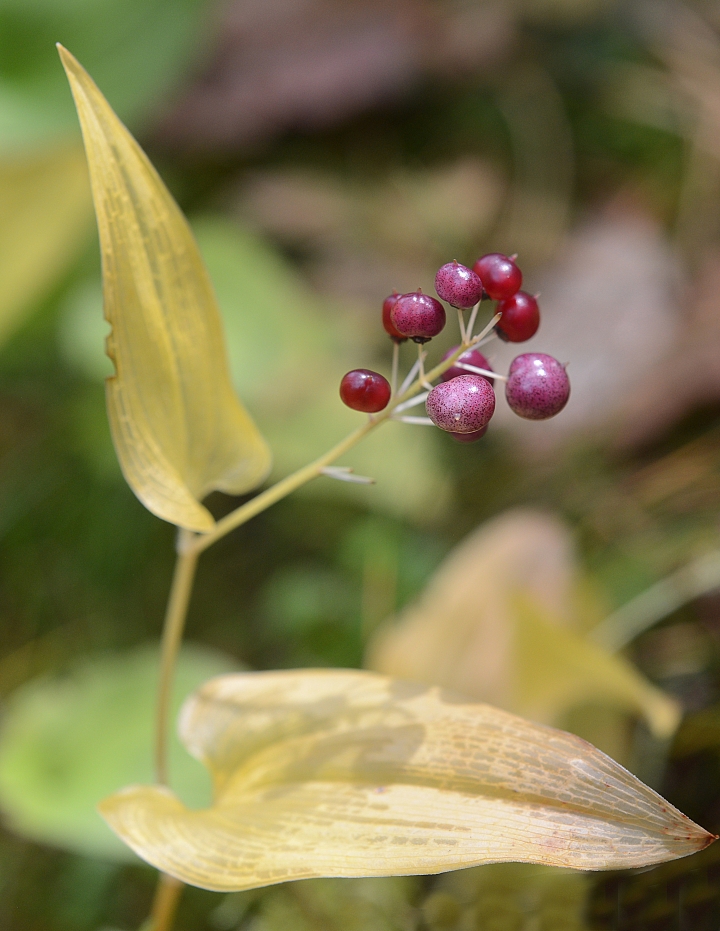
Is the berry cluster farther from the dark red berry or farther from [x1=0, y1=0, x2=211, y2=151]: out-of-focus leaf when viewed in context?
[x1=0, y1=0, x2=211, y2=151]: out-of-focus leaf

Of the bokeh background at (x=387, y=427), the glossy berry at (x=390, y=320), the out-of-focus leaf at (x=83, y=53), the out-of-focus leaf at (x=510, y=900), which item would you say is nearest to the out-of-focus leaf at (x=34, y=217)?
the bokeh background at (x=387, y=427)


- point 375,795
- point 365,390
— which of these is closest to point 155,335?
point 365,390

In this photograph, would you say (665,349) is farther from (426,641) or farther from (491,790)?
(491,790)

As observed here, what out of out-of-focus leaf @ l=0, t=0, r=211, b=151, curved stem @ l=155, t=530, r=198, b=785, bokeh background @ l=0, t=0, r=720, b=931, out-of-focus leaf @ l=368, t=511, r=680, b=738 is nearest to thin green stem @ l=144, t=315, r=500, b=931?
curved stem @ l=155, t=530, r=198, b=785

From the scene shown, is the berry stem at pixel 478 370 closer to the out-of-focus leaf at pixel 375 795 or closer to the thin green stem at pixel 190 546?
the thin green stem at pixel 190 546

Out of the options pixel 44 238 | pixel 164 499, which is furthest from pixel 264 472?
pixel 44 238

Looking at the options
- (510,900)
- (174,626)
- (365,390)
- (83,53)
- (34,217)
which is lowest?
(510,900)

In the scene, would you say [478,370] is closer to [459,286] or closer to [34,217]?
[459,286]
